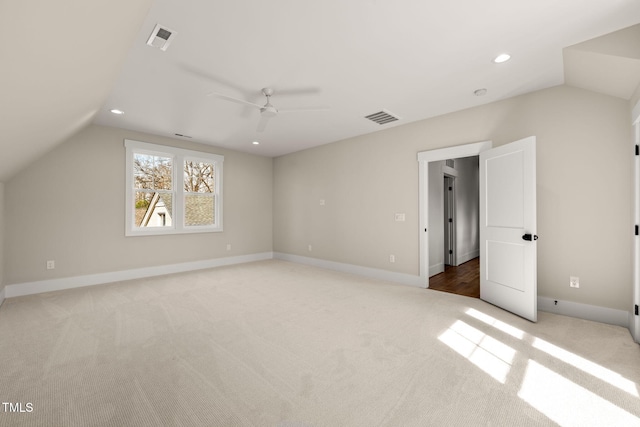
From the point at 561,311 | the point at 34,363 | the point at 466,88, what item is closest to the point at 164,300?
the point at 34,363

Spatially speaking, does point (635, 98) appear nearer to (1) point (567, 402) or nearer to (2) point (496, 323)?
(2) point (496, 323)

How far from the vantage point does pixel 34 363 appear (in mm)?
2033

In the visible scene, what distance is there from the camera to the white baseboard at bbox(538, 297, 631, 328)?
2.73 m

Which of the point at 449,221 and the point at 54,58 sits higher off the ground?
the point at 54,58

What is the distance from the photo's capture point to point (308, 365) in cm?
200

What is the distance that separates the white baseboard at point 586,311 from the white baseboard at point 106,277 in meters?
5.49

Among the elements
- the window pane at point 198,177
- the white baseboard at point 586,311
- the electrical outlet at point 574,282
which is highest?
the window pane at point 198,177

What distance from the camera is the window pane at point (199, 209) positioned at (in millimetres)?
5531

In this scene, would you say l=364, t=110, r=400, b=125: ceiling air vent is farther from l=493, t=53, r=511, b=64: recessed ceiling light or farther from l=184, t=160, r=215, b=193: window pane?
l=184, t=160, r=215, b=193: window pane

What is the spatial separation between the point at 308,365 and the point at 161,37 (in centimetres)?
286

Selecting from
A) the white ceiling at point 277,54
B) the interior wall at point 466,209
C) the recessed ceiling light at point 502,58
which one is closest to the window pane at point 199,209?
the white ceiling at point 277,54

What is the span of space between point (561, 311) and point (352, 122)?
3.67 metres

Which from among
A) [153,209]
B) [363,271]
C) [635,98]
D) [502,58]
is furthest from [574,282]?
[153,209]

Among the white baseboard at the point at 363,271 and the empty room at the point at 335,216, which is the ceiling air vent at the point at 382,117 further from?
the white baseboard at the point at 363,271
